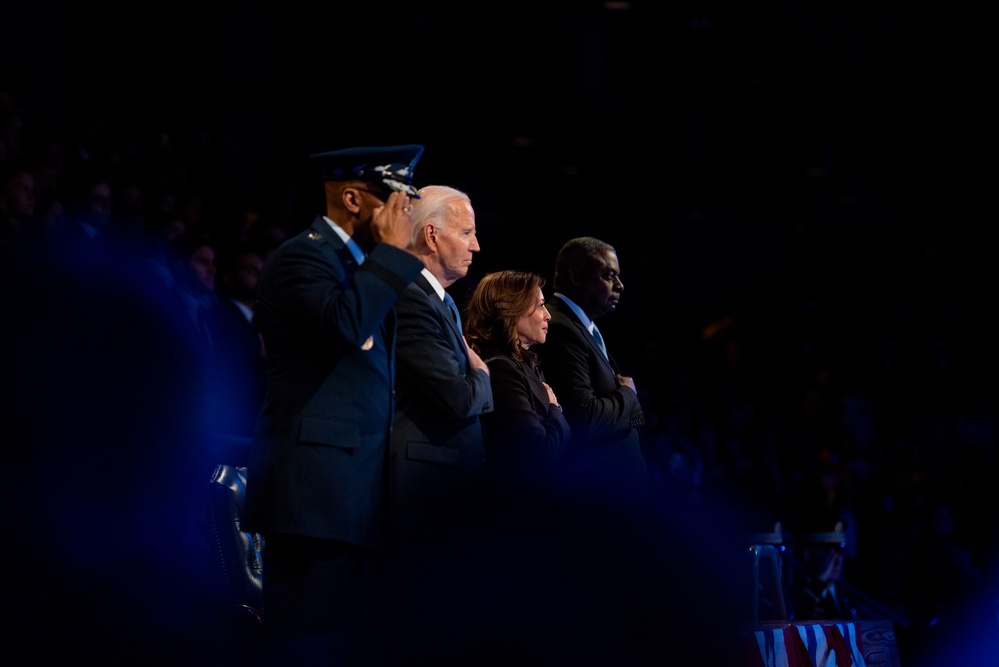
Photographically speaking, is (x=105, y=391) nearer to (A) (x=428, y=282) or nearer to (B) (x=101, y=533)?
(B) (x=101, y=533)

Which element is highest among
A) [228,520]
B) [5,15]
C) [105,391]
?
[5,15]

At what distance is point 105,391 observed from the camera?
1140 mm

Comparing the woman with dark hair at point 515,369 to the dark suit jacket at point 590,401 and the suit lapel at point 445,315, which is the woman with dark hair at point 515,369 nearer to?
the dark suit jacket at point 590,401

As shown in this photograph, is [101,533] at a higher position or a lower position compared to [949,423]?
higher

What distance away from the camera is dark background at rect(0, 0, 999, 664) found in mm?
9273

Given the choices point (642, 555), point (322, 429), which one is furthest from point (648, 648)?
point (322, 429)

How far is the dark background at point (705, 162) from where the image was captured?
9.27 metres

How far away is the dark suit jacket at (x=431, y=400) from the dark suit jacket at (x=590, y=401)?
2.36ft

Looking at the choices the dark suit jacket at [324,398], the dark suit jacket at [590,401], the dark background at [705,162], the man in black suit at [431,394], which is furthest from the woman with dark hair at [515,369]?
the dark background at [705,162]

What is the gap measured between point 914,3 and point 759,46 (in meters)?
1.57

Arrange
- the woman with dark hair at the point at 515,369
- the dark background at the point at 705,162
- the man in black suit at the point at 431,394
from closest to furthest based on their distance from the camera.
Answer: the man in black suit at the point at 431,394 → the woman with dark hair at the point at 515,369 → the dark background at the point at 705,162

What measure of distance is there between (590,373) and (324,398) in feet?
4.62

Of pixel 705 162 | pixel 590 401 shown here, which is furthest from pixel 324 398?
pixel 705 162

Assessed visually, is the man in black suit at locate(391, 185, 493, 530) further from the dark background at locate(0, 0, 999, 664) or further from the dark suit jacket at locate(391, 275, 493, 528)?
the dark background at locate(0, 0, 999, 664)
